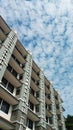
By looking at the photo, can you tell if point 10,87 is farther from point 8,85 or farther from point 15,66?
point 15,66

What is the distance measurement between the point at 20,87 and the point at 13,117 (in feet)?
18.2

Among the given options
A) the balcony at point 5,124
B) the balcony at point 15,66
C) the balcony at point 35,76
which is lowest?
the balcony at point 5,124

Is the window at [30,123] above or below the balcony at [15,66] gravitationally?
below

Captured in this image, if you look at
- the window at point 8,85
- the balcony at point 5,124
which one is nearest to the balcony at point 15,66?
the window at point 8,85

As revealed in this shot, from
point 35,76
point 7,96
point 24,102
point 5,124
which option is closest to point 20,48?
point 35,76

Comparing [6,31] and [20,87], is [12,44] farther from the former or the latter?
[20,87]

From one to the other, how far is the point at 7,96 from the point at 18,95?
270cm

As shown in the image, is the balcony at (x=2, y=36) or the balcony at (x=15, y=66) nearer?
the balcony at (x=15, y=66)

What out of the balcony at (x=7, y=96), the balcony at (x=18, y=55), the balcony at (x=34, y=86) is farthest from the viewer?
the balcony at (x=34, y=86)

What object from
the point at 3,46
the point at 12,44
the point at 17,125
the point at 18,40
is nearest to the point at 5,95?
the point at 17,125

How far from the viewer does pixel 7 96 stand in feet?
62.0

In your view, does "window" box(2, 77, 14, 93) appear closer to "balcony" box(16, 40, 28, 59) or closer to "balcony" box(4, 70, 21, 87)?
"balcony" box(4, 70, 21, 87)

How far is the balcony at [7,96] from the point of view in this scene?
18.1m

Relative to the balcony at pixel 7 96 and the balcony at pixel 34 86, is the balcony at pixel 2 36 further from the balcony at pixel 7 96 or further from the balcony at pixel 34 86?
the balcony at pixel 7 96
